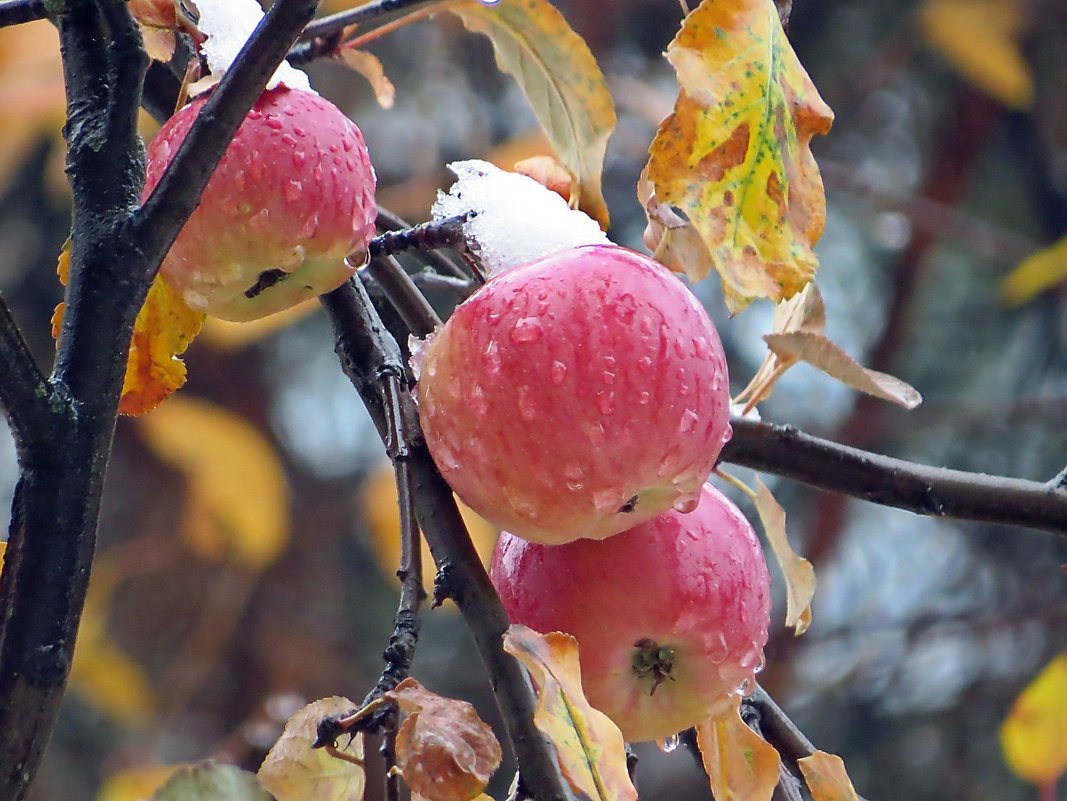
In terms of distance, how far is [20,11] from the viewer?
16.2 inches

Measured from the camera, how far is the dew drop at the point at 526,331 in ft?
1.43

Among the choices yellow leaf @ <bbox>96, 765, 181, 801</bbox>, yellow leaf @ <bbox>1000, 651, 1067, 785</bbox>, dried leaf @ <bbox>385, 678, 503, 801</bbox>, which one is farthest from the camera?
yellow leaf @ <bbox>96, 765, 181, 801</bbox>

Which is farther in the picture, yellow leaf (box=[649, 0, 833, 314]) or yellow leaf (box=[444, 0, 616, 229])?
yellow leaf (box=[444, 0, 616, 229])

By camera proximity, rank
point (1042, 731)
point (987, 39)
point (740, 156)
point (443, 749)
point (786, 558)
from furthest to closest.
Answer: point (987, 39), point (1042, 731), point (786, 558), point (740, 156), point (443, 749)

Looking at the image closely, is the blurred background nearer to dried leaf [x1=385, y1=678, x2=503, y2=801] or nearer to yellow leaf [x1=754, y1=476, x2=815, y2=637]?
yellow leaf [x1=754, y1=476, x2=815, y2=637]

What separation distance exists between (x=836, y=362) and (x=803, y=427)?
4.37ft

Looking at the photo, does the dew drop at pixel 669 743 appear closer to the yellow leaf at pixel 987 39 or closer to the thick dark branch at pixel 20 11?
the thick dark branch at pixel 20 11

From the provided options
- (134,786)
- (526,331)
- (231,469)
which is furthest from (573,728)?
(231,469)

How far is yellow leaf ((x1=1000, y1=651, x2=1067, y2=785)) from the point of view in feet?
3.01

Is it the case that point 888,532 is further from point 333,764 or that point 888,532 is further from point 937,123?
point 333,764

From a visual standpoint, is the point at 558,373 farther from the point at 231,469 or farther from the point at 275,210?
the point at 231,469

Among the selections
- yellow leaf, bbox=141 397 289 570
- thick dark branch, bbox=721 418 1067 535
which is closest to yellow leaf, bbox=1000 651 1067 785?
thick dark branch, bbox=721 418 1067 535

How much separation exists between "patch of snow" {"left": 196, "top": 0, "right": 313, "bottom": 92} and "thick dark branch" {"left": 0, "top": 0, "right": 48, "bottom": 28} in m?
0.08

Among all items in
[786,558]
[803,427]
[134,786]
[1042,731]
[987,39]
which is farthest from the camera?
[803,427]
